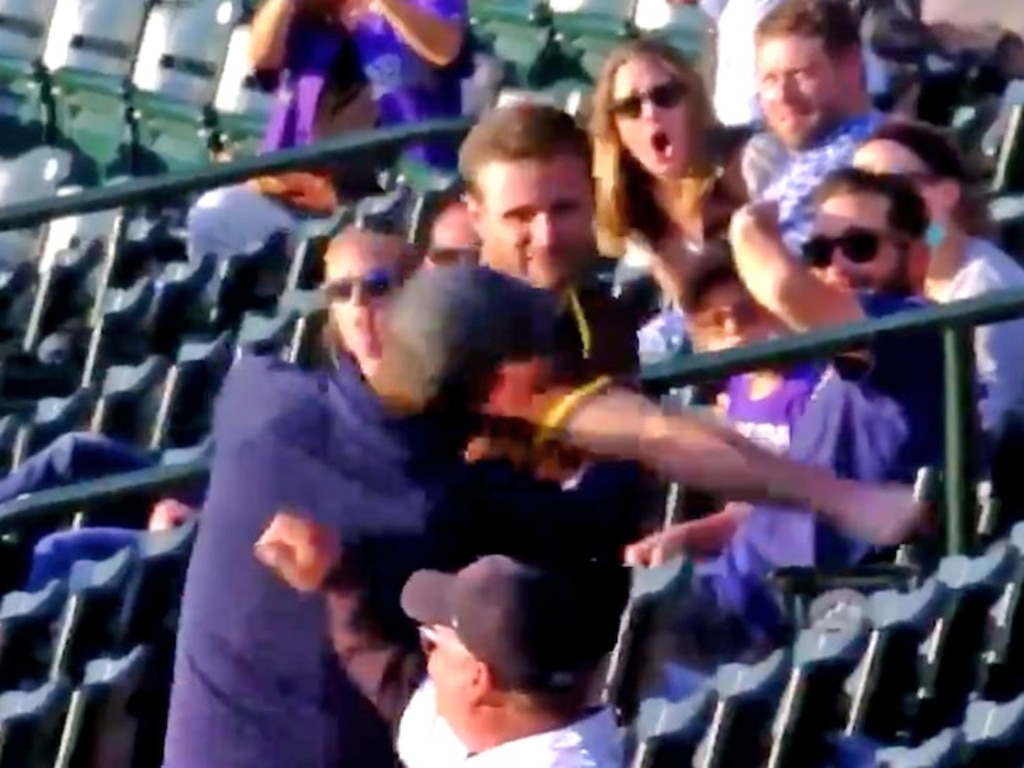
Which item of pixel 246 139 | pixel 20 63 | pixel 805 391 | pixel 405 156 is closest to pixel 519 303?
pixel 805 391

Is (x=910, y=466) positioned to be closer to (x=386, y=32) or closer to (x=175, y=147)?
(x=386, y=32)

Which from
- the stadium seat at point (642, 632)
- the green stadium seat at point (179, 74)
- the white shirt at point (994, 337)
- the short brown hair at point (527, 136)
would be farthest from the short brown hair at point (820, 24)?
the green stadium seat at point (179, 74)

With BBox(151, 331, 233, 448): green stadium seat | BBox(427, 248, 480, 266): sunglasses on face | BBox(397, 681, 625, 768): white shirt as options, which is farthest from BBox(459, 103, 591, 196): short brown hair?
BBox(151, 331, 233, 448): green stadium seat

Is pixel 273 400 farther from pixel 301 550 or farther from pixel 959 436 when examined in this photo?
pixel 959 436

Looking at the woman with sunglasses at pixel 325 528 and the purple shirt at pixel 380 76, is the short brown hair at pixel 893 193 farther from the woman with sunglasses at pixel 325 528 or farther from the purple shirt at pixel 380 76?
the purple shirt at pixel 380 76

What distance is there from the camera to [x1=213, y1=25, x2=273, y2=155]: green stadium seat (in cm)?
830

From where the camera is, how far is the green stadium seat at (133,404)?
20.2 feet

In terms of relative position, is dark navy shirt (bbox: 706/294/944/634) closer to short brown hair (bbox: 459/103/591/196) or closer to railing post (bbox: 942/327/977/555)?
railing post (bbox: 942/327/977/555)

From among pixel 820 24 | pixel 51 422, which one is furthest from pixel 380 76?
pixel 820 24

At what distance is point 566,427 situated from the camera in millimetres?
3775

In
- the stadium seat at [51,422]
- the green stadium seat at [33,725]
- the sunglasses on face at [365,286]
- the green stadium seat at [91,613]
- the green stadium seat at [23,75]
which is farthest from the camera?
the green stadium seat at [23,75]

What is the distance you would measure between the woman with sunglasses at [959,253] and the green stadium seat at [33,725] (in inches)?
56.3

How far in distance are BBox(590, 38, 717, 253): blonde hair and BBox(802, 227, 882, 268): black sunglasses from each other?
24.1 inches

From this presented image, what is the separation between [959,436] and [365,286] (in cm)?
86
